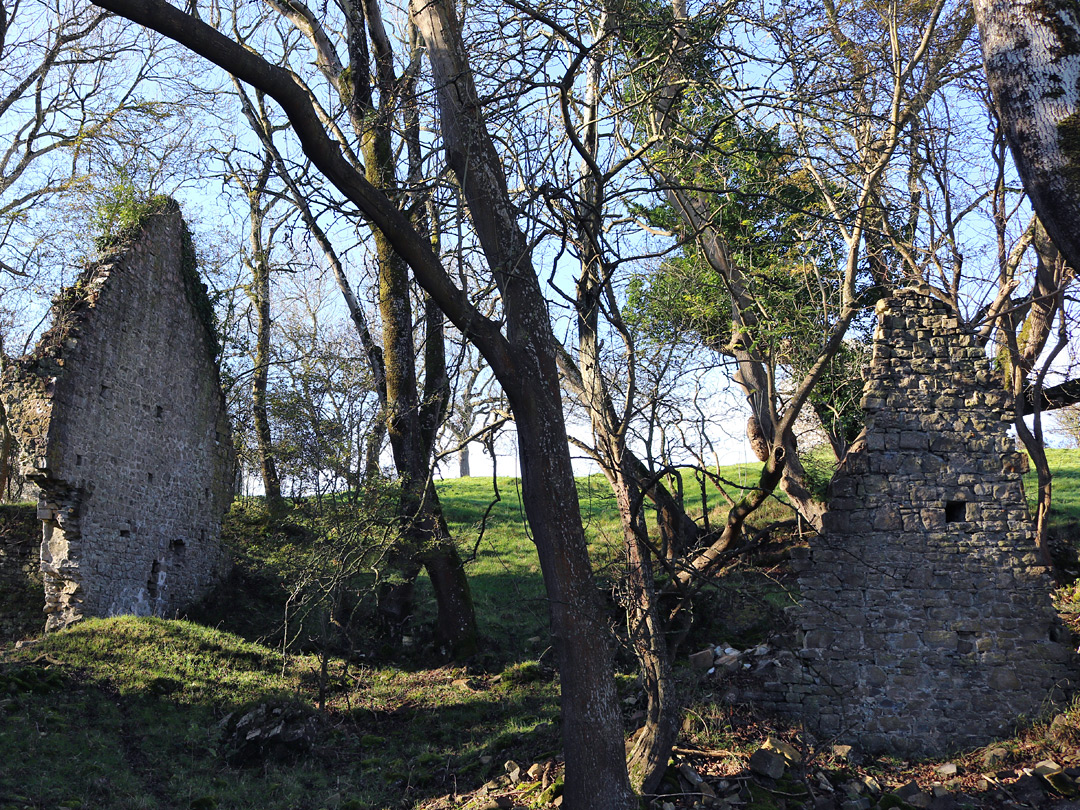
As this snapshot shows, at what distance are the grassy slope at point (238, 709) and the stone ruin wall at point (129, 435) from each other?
1528 millimetres

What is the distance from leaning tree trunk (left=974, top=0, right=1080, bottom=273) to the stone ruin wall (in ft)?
38.9

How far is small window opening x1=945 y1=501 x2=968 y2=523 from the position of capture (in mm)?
8141

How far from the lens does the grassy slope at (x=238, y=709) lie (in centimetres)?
661

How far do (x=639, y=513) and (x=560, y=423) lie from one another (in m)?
1.60

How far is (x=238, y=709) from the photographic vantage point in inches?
323

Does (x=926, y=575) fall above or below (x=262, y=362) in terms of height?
below

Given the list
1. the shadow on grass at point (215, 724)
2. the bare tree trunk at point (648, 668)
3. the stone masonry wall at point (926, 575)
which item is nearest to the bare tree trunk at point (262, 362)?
the shadow on grass at point (215, 724)

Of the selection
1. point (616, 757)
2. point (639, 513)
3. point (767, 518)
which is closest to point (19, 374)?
point (639, 513)

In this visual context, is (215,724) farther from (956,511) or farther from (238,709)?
(956,511)

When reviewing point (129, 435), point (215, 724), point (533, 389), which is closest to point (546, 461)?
point (533, 389)

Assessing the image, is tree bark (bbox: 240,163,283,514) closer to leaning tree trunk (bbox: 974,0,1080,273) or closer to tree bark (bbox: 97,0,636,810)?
tree bark (bbox: 97,0,636,810)

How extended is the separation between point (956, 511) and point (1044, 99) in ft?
19.0

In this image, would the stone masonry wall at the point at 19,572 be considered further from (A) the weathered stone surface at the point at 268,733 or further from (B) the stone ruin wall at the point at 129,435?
(A) the weathered stone surface at the point at 268,733

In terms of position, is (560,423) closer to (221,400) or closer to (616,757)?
(616,757)
